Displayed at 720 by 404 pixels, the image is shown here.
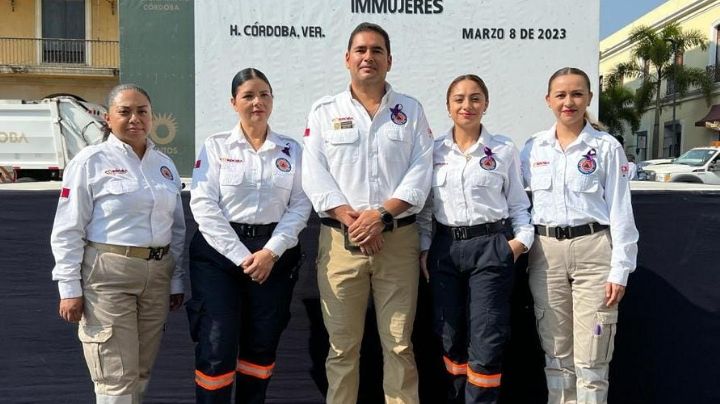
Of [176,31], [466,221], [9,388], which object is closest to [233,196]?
[466,221]

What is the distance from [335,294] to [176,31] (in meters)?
3.77

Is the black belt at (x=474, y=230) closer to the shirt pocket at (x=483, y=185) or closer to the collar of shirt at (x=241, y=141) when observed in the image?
the shirt pocket at (x=483, y=185)

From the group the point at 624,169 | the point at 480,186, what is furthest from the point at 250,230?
the point at 624,169

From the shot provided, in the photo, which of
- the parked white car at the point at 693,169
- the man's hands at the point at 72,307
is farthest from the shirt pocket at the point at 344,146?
the parked white car at the point at 693,169

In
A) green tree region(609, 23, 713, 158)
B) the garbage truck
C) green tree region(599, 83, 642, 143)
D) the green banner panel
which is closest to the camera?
the green banner panel

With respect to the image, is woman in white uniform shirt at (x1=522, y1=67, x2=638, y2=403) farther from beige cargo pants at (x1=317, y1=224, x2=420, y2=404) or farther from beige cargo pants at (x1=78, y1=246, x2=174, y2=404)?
beige cargo pants at (x1=78, y1=246, x2=174, y2=404)

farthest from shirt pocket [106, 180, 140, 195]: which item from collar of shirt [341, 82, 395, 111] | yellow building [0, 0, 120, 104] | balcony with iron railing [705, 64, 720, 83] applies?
balcony with iron railing [705, 64, 720, 83]

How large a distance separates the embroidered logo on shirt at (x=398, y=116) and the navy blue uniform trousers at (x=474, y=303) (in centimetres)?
51

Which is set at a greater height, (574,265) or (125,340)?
(574,265)

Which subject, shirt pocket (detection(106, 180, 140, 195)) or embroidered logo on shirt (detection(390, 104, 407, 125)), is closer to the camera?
shirt pocket (detection(106, 180, 140, 195))

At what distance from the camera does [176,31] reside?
5.52 m

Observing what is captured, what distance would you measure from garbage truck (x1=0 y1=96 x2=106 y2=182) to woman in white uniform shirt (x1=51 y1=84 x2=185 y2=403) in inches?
377

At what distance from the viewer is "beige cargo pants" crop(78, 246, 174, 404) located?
8.00 feet

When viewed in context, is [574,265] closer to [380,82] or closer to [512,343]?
[512,343]
